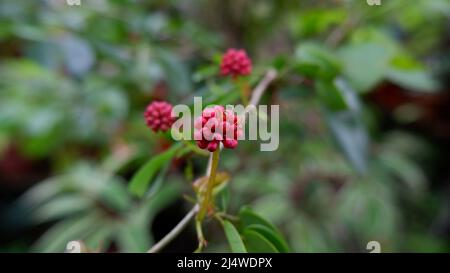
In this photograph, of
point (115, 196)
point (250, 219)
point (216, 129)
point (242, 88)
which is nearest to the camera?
point (216, 129)

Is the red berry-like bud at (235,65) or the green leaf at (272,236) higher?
the red berry-like bud at (235,65)

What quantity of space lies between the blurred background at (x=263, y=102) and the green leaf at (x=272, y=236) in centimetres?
12

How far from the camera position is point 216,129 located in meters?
0.39

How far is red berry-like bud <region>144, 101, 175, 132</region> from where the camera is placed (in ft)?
1.61

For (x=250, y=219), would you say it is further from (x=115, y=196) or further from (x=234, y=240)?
(x=115, y=196)

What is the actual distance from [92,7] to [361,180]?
70cm

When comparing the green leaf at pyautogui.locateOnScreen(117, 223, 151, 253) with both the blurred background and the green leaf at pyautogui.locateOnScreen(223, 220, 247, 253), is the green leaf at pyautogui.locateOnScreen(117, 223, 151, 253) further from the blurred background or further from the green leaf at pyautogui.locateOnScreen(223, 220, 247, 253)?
the green leaf at pyautogui.locateOnScreen(223, 220, 247, 253)

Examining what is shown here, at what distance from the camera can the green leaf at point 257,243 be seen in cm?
46

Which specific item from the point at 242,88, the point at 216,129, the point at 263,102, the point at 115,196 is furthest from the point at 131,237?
the point at 216,129

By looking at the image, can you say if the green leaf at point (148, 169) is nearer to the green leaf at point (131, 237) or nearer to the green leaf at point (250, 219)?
the green leaf at point (250, 219)

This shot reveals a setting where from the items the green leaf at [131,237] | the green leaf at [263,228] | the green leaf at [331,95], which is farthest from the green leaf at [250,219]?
the green leaf at [131,237]

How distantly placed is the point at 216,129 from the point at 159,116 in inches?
4.8

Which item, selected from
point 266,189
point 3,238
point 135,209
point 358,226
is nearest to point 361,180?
point 358,226
